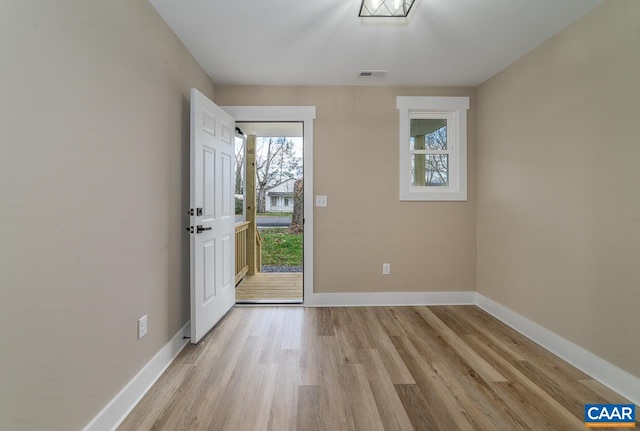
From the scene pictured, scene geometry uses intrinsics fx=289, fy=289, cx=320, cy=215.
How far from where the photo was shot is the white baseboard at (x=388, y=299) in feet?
10.6

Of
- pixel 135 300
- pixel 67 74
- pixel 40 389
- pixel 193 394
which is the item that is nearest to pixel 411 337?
pixel 193 394

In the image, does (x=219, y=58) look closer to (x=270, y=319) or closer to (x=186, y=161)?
(x=186, y=161)

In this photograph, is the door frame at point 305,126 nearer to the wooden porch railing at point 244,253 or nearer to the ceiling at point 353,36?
the ceiling at point 353,36

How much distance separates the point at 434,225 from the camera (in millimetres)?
3299

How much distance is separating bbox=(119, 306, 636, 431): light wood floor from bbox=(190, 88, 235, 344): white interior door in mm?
292

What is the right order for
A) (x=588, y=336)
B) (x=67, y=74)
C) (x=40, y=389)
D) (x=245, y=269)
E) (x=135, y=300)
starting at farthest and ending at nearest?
(x=245, y=269) < (x=588, y=336) < (x=135, y=300) < (x=67, y=74) < (x=40, y=389)

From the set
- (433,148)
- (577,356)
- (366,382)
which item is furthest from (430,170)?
(366,382)

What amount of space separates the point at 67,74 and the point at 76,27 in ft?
0.77

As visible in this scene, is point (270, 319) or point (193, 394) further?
point (270, 319)

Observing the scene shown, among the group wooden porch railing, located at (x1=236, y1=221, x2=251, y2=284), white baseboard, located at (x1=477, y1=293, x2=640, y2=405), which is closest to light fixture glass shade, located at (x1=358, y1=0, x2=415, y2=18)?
white baseboard, located at (x1=477, y1=293, x2=640, y2=405)

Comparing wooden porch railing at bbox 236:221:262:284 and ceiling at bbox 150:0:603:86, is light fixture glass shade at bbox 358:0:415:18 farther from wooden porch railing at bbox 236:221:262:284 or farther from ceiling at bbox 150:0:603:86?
wooden porch railing at bbox 236:221:262:284

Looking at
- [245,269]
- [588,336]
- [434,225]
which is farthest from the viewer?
[245,269]

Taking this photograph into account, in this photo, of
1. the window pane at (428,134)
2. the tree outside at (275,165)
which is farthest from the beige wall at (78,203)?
the tree outside at (275,165)

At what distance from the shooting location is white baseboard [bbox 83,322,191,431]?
144cm
